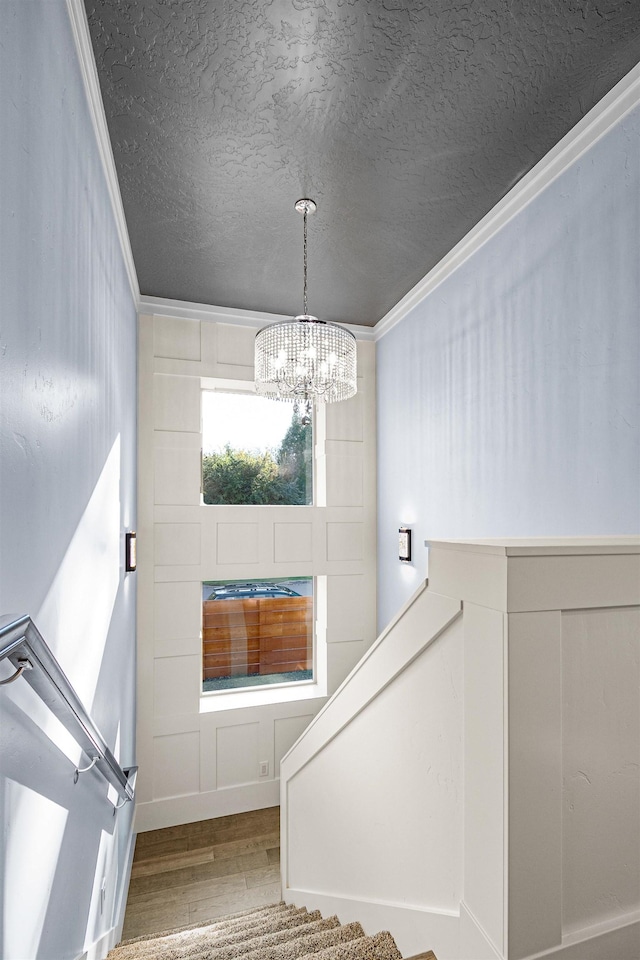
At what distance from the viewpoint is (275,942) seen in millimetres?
1705

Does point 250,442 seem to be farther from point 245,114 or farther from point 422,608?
point 422,608

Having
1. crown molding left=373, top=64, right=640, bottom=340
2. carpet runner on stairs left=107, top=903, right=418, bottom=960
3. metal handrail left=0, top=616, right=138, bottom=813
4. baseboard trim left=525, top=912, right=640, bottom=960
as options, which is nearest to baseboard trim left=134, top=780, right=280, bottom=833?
carpet runner on stairs left=107, top=903, right=418, bottom=960

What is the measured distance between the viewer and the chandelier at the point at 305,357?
7.71 ft

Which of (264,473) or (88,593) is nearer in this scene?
(88,593)

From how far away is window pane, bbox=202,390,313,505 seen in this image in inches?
145

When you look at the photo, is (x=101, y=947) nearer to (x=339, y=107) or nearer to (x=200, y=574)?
(x=200, y=574)

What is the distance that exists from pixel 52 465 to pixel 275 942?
1757 millimetres

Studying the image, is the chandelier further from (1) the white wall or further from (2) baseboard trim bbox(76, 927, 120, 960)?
(2) baseboard trim bbox(76, 927, 120, 960)

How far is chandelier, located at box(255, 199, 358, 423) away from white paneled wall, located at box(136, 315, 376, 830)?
123 centimetres

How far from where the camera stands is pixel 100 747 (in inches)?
57.6

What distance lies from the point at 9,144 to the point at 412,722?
1472mm

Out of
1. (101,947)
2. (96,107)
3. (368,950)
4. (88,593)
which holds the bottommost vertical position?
(101,947)

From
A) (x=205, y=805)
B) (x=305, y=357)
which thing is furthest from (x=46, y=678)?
(x=205, y=805)

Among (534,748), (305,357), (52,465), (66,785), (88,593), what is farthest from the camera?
(305,357)
